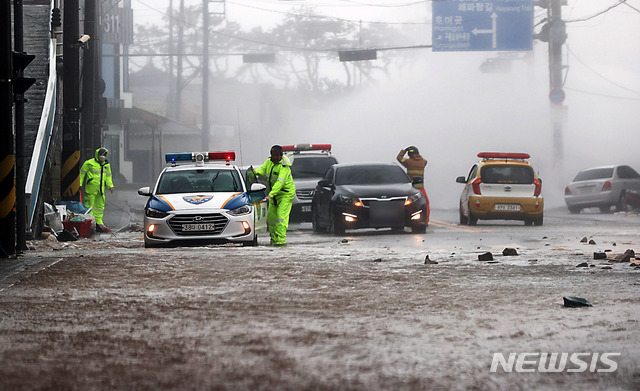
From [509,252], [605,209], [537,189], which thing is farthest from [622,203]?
[509,252]

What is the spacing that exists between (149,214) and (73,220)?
5211 mm

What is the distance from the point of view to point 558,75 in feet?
132

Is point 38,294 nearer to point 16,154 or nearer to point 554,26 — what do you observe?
point 16,154

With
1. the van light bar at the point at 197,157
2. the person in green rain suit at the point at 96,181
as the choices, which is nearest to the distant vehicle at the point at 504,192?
the van light bar at the point at 197,157

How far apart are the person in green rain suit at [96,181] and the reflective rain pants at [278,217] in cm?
590

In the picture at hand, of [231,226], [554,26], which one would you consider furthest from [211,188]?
[554,26]

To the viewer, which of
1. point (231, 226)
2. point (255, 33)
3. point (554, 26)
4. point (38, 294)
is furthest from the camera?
point (255, 33)

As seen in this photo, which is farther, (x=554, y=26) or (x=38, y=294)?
(x=554, y=26)

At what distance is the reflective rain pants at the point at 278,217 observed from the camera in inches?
649

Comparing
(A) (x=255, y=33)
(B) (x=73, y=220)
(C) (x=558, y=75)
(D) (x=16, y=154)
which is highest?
(A) (x=255, y=33)

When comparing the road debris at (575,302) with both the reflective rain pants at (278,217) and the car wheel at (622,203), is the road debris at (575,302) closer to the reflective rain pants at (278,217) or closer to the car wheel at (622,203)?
the reflective rain pants at (278,217)

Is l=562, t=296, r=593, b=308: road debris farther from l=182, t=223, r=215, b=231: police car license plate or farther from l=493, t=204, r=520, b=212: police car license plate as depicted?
l=493, t=204, r=520, b=212: police car license plate

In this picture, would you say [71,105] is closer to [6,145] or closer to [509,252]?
[6,145]

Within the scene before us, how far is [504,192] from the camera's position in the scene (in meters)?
22.5
